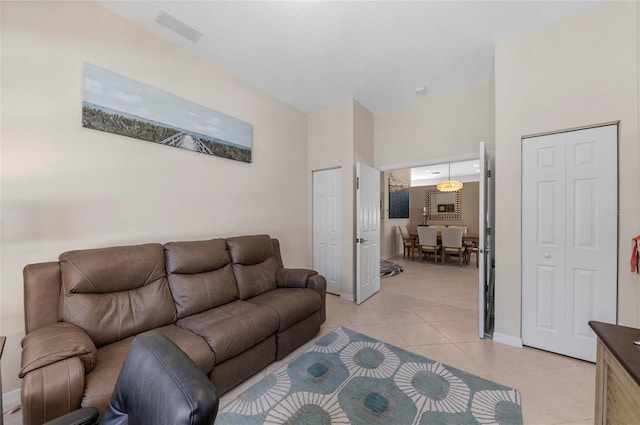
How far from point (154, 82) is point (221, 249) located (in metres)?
1.73

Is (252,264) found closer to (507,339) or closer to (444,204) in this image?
(507,339)

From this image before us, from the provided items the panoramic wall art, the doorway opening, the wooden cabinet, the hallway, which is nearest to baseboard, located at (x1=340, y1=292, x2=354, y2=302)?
the hallway

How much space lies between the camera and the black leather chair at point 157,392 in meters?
0.61

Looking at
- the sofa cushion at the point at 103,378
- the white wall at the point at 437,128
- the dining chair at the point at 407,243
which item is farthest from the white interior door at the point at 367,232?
the dining chair at the point at 407,243

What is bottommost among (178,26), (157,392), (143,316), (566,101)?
(143,316)

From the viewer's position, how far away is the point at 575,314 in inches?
84.1

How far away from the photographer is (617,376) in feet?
3.24

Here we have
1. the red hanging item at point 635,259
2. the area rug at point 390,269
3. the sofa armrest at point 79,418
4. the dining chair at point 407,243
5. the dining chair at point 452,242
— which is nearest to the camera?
the sofa armrest at point 79,418

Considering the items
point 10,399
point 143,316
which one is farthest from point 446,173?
point 10,399

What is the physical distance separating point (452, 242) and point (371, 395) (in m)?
5.05

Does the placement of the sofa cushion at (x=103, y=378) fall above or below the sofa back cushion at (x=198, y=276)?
below

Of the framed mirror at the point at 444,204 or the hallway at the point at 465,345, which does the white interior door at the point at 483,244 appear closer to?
the hallway at the point at 465,345

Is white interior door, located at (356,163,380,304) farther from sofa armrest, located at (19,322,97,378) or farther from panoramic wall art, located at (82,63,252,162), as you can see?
sofa armrest, located at (19,322,97,378)

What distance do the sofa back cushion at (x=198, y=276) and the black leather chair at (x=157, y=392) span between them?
3.86ft
